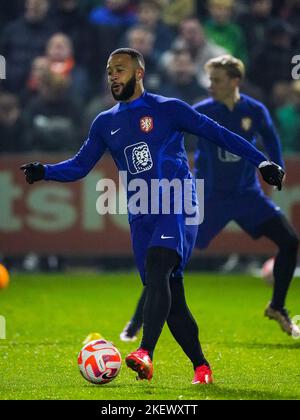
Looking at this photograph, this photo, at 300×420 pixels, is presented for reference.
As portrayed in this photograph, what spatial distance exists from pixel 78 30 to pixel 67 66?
35.8 inches

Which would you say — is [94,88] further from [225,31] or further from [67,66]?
[225,31]

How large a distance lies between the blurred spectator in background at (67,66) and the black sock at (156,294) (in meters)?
9.62

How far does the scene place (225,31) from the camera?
17500mm

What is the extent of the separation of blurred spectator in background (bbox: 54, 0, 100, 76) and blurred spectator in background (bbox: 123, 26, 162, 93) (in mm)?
758

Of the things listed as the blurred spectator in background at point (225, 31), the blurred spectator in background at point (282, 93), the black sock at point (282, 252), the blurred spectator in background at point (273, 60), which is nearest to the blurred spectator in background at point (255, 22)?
the blurred spectator in background at point (225, 31)

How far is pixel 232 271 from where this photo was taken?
16.6m

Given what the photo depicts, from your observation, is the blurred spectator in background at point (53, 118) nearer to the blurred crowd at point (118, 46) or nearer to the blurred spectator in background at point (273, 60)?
the blurred crowd at point (118, 46)

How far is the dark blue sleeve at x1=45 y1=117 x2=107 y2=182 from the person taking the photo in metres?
7.94

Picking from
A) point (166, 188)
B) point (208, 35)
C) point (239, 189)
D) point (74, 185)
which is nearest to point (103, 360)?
point (166, 188)

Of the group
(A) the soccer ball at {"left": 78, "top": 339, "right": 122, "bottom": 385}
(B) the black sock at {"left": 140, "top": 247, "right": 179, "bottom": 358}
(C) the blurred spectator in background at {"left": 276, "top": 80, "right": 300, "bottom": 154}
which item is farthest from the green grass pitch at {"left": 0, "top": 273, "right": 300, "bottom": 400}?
(C) the blurred spectator in background at {"left": 276, "top": 80, "right": 300, "bottom": 154}

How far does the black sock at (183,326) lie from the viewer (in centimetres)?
759

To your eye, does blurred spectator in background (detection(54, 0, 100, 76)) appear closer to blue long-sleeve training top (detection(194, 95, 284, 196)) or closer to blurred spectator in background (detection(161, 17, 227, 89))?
blurred spectator in background (detection(161, 17, 227, 89))
